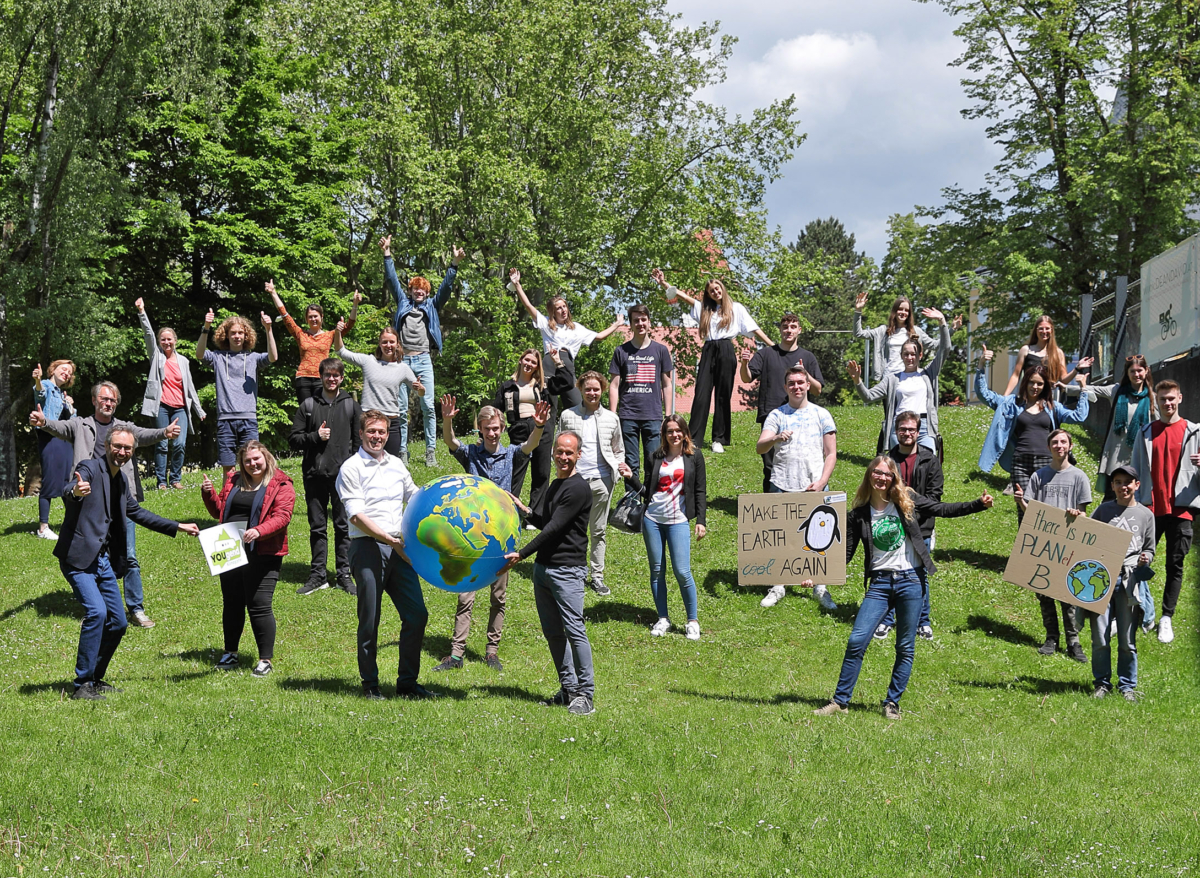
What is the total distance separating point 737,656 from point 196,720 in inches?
215

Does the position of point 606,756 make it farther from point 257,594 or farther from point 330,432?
→ point 330,432

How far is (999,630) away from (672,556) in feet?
13.2

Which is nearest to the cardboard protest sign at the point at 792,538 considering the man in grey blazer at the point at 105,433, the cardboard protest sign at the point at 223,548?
the cardboard protest sign at the point at 223,548

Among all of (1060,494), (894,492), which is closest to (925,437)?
(1060,494)

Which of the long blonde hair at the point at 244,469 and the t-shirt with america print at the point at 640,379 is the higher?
the t-shirt with america print at the point at 640,379

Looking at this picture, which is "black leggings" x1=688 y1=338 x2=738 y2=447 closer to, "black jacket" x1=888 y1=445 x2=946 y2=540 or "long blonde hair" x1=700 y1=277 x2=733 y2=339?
"long blonde hair" x1=700 y1=277 x2=733 y2=339

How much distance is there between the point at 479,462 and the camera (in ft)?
34.2

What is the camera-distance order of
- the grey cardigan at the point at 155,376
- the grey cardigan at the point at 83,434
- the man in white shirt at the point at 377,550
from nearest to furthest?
the man in white shirt at the point at 377,550, the grey cardigan at the point at 83,434, the grey cardigan at the point at 155,376

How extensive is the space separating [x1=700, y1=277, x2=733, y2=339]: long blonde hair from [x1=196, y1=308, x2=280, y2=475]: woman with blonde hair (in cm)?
608

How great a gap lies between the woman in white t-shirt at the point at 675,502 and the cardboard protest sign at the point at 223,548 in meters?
4.22

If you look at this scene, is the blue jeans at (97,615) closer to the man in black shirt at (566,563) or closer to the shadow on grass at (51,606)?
the shadow on grass at (51,606)

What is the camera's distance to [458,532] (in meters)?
7.86

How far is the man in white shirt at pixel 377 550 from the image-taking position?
27.7 feet

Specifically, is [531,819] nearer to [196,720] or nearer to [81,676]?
[196,720]
